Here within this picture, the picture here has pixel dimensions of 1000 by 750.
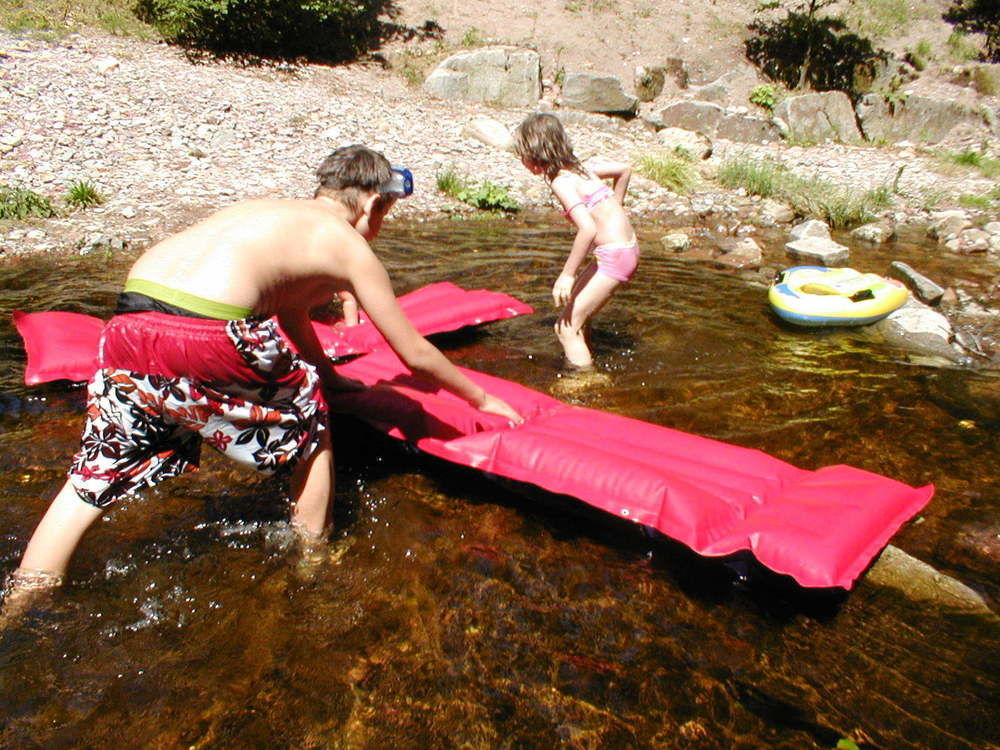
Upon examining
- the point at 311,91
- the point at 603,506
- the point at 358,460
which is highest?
the point at 311,91

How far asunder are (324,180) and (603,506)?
1587mm

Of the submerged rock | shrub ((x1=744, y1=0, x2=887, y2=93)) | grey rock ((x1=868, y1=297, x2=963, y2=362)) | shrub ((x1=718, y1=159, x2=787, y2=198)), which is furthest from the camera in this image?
shrub ((x1=744, y1=0, x2=887, y2=93))

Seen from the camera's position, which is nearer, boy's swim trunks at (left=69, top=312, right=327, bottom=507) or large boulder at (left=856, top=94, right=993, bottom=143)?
boy's swim trunks at (left=69, top=312, right=327, bottom=507)

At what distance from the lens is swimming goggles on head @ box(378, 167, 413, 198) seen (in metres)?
2.64

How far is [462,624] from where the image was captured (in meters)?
2.59

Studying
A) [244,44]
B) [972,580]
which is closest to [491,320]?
[972,580]

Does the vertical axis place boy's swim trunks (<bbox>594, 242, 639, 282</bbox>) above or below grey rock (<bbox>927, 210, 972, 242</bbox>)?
above

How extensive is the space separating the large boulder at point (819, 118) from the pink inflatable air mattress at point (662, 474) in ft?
39.0

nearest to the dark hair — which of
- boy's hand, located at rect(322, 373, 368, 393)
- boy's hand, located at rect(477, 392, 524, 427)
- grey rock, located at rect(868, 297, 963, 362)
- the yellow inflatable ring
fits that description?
boy's hand, located at rect(477, 392, 524, 427)

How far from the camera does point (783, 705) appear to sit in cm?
229

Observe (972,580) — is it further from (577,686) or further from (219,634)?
(219,634)

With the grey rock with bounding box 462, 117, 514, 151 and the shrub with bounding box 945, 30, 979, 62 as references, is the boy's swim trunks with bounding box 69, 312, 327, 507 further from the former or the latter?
the shrub with bounding box 945, 30, 979, 62

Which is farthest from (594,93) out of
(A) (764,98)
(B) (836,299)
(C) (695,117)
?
(B) (836,299)

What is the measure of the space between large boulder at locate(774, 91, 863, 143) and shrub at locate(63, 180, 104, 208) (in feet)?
36.9
